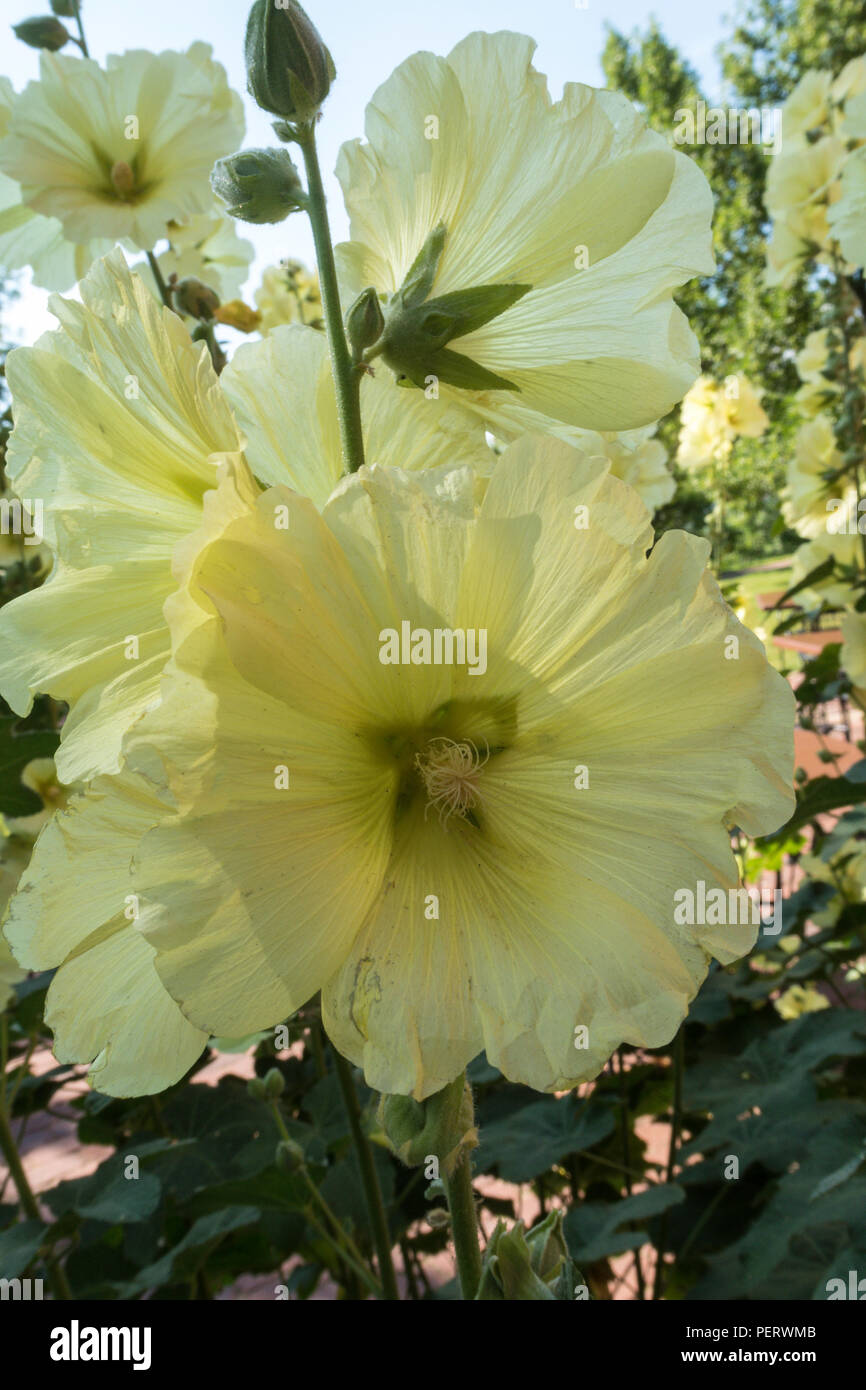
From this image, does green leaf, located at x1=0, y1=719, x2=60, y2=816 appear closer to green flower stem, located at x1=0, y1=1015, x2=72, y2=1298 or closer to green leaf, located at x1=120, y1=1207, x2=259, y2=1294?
green flower stem, located at x1=0, y1=1015, x2=72, y2=1298

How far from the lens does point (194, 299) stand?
145 cm

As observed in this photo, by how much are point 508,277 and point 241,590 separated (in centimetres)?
38

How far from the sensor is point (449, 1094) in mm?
619

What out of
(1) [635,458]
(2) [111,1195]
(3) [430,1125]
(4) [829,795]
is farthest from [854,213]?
(2) [111,1195]

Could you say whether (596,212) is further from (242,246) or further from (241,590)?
(242,246)

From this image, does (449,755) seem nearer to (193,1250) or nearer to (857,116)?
(193,1250)

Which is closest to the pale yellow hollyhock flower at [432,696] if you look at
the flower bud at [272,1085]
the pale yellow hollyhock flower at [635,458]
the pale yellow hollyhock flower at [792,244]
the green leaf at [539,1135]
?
the pale yellow hollyhock flower at [635,458]

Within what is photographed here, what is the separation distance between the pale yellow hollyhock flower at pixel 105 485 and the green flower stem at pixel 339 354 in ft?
0.27

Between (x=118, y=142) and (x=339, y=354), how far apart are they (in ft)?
4.19

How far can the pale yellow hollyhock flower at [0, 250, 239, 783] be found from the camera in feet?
2.08

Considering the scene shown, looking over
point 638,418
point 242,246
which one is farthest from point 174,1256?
point 242,246

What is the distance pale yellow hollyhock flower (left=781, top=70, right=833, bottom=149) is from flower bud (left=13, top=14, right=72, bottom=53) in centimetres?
226

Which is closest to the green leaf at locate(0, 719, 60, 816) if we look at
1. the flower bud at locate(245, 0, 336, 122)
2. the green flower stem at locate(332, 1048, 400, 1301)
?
the green flower stem at locate(332, 1048, 400, 1301)

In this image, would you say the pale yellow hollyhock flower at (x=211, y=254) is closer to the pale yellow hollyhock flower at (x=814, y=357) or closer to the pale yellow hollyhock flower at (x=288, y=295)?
the pale yellow hollyhock flower at (x=288, y=295)
